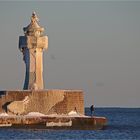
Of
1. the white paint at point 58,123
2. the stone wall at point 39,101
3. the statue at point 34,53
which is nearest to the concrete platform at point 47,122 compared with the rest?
the white paint at point 58,123

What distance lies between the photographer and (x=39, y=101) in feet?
230

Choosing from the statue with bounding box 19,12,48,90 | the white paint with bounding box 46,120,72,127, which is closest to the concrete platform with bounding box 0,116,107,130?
the white paint with bounding box 46,120,72,127

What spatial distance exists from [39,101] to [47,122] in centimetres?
218

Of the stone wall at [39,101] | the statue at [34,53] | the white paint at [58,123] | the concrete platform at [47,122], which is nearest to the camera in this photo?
the concrete platform at [47,122]

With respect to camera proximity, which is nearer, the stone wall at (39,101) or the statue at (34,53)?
the stone wall at (39,101)

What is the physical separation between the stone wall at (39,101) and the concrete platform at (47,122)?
5.53 ft

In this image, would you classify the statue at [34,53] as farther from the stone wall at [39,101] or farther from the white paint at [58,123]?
the white paint at [58,123]

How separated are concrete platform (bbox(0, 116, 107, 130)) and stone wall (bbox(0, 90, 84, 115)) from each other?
169cm

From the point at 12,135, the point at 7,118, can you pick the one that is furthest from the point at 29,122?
the point at 12,135

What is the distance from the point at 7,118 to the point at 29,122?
1.46 m

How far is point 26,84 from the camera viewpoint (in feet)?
238

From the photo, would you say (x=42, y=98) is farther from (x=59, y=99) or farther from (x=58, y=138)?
(x=58, y=138)

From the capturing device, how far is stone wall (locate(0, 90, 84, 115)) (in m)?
70.0

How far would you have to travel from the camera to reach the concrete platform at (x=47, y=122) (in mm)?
68250
